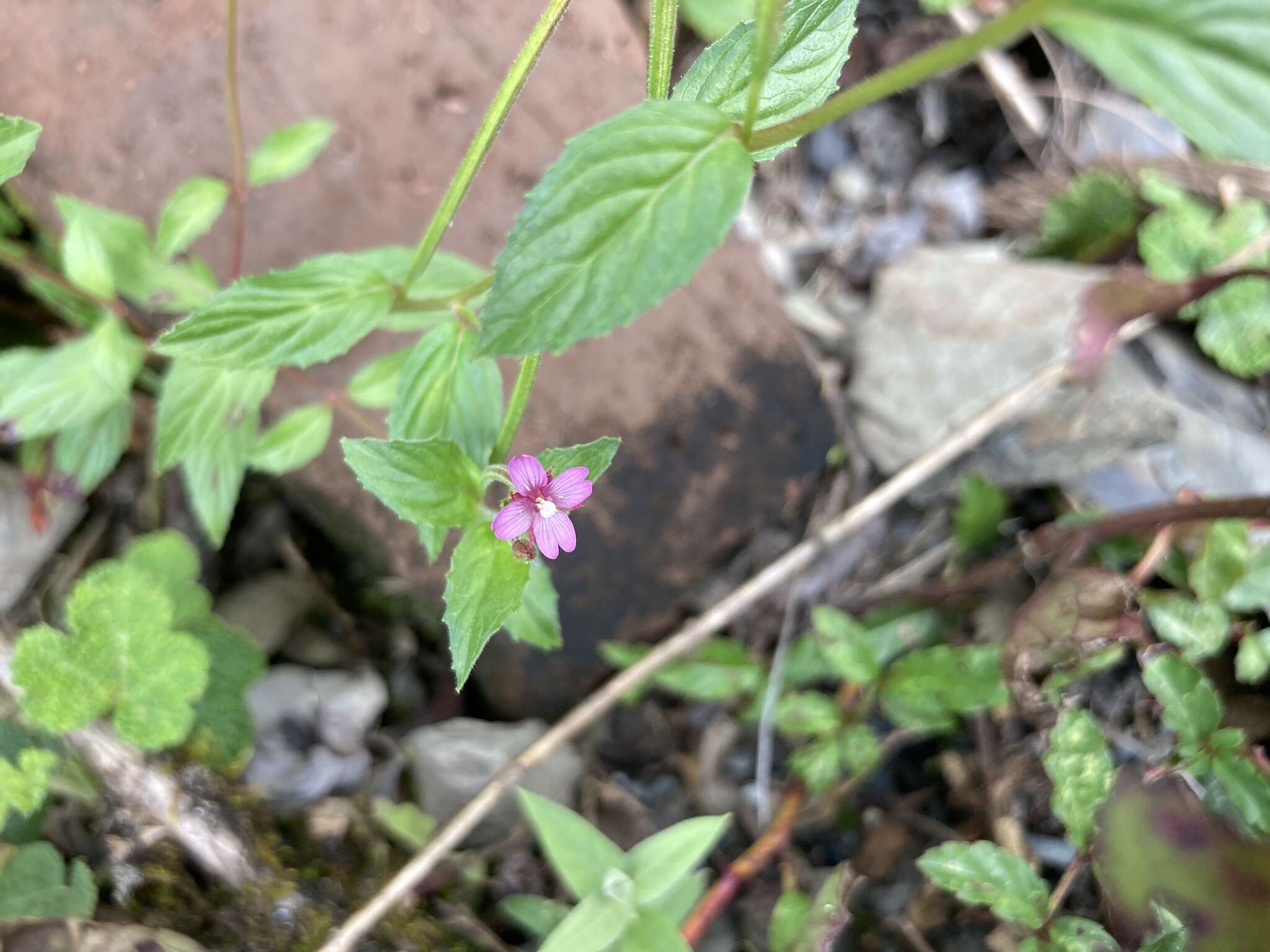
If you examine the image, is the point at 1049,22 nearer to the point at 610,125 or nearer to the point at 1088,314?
the point at 610,125

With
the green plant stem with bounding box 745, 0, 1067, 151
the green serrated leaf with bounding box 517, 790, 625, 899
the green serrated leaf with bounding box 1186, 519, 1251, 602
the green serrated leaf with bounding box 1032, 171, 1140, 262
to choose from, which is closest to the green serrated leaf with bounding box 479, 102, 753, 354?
the green plant stem with bounding box 745, 0, 1067, 151

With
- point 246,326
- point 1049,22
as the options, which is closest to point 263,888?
point 246,326

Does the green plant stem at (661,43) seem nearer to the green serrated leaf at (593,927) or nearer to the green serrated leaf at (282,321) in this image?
the green serrated leaf at (282,321)

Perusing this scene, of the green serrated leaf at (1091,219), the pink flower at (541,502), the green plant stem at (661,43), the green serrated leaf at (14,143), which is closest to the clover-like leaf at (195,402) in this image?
the green serrated leaf at (14,143)

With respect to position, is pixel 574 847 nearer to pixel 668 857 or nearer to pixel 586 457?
pixel 668 857

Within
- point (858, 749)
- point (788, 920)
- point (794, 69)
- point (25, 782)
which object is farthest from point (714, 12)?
point (25, 782)

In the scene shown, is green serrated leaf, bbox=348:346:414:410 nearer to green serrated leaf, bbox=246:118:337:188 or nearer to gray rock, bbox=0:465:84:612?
green serrated leaf, bbox=246:118:337:188

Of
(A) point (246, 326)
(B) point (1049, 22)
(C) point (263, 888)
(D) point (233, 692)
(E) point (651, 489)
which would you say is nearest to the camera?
(B) point (1049, 22)
